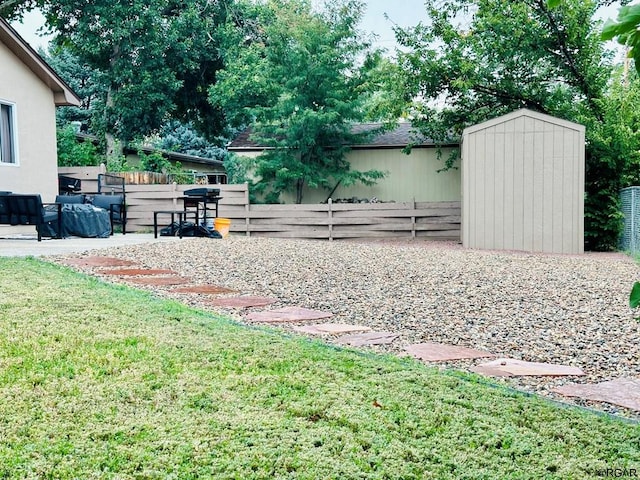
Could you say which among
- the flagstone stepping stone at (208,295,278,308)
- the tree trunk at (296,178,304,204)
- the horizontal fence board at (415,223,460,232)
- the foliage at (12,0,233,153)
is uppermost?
the foliage at (12,0,233,153)

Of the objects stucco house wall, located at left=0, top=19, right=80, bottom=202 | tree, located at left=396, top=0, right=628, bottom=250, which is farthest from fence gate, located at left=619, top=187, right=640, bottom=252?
stucco house wall, located at left=0, top=19, right=80, bottom=202

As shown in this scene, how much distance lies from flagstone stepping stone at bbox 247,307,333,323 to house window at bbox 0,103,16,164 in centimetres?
941

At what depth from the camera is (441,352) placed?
12.5ft

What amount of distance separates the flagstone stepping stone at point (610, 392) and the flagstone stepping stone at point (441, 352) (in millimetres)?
654

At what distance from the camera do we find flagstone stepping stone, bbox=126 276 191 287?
6.05 meters

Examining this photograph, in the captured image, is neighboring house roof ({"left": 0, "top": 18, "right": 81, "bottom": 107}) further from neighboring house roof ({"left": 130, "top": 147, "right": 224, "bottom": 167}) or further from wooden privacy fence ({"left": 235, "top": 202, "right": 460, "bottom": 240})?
neighboring house roof ({"left": 130, "top": 147, "right": 224, "bottom": 167})

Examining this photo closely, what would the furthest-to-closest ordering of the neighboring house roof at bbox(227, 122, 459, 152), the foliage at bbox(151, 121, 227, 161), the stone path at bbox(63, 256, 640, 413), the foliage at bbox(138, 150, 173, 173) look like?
the foliage at bbox(151, 121, 227, 161) → the foliage at bbox(138, 150, 173, 173) → the neighboring house roof at bbox(227, 122, 459, 152) → the stone path at bbox(63, 256, 640, 413)

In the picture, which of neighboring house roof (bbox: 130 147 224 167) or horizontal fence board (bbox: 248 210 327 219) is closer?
horizontal fence board (bbox: 248 210 327 219)

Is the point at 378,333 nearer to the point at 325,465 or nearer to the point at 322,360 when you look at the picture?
the point at 322,360

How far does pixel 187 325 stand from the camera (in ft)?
13.3

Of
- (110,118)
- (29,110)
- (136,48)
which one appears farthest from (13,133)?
(110,118)

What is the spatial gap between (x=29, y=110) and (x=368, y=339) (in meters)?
11.3

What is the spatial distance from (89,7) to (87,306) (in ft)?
62.4

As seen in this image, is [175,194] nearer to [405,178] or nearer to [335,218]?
[335,218]
